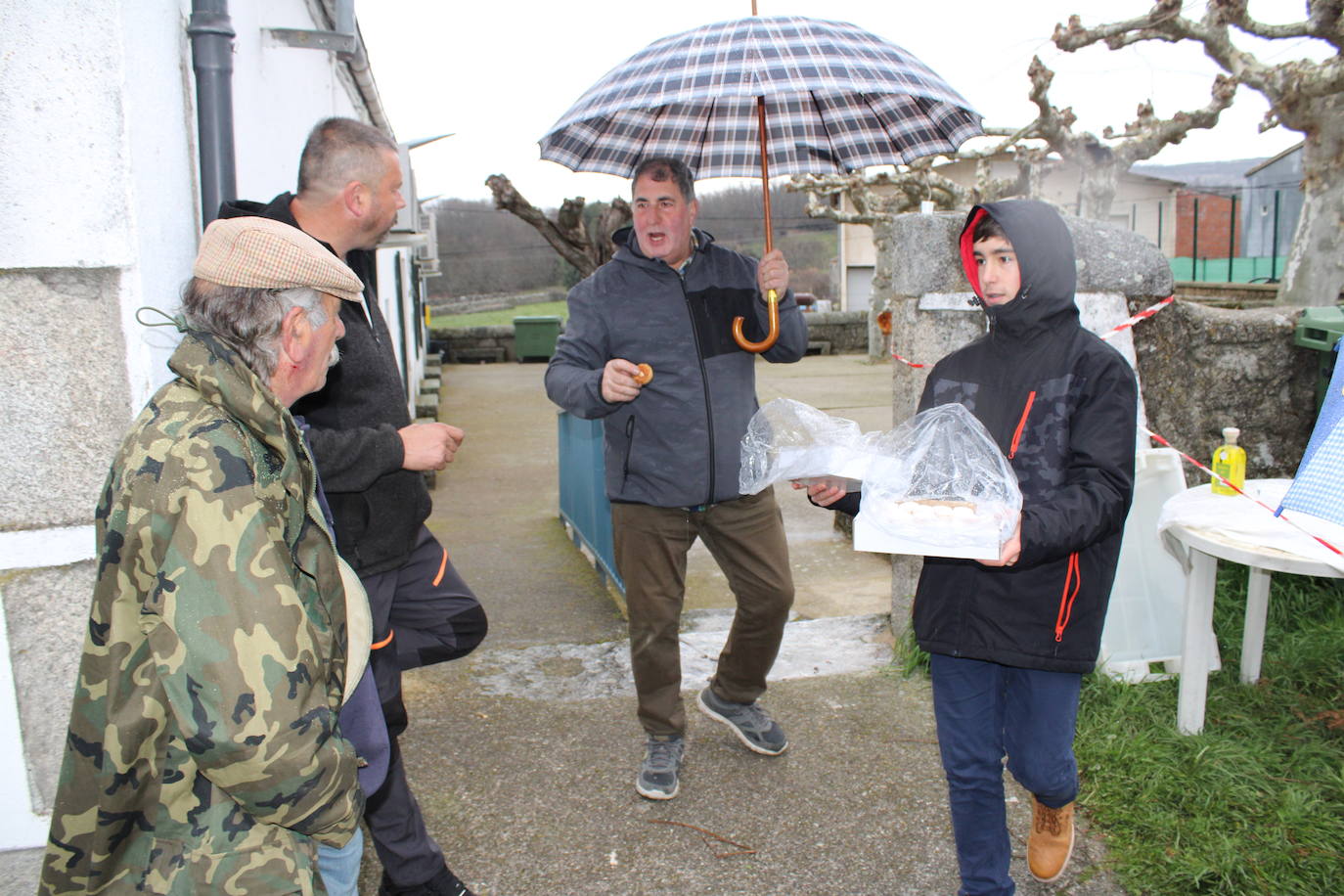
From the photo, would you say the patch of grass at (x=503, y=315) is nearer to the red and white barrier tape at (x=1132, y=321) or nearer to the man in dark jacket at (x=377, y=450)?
the red and white barrier tape at (x=1132, y=321)

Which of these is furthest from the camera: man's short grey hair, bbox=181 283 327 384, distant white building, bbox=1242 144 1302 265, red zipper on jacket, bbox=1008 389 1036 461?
distant white building, bbox=1242 144 1302 265

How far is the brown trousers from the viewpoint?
320 centimetres

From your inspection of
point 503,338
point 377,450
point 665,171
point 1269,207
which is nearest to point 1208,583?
point 665,171

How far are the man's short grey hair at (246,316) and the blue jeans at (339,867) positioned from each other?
904 millimetres

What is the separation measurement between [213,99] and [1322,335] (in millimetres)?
4096

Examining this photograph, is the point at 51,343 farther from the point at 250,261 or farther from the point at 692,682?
the point at 692,682

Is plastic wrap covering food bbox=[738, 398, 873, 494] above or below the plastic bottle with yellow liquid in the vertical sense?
above

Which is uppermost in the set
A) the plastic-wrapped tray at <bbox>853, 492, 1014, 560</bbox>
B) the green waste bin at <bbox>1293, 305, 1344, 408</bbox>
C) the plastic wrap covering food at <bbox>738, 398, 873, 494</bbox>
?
the green waste bin at <bbox>1293, 305, 1344, 408</bbox>

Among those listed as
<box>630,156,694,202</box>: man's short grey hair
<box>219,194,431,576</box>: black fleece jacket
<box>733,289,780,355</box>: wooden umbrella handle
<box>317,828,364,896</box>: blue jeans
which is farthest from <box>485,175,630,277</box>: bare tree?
<box>317,828,364,896</box>: blue jeans

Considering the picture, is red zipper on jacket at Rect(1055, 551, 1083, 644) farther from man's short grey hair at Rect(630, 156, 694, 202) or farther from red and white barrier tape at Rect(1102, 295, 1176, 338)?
red and white barrier tape at Rect(1102, 295, 1176, 338)

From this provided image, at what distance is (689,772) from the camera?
10.9ft

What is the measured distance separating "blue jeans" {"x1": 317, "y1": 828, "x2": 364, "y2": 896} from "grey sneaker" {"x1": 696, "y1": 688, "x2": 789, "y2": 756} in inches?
66.6

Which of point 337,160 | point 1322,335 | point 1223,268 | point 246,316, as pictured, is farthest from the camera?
point 1223,268

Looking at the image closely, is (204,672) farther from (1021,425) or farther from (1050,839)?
(1050,839)
